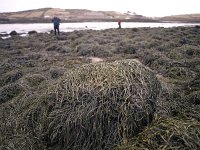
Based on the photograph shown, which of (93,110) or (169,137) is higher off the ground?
(93,110)

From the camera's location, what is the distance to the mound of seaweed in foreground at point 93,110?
13.5 ft

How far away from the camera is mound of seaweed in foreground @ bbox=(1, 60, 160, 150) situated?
13.5 ft

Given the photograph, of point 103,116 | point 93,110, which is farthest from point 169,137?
point 93,110

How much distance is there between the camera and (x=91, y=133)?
4.10 metres

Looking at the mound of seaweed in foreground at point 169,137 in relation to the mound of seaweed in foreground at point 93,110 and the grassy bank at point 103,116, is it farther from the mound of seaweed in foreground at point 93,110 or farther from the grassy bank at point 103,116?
the mound of seaweed in foreground at point 93,110

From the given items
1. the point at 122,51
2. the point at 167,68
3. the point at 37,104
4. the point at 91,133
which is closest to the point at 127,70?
the point at 91,133

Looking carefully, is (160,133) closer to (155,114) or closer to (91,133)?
(155,114)

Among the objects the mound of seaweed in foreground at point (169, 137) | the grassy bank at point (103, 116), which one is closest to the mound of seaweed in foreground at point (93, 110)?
the grassy bank at point (103, 116)

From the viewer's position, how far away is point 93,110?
13.8 feet

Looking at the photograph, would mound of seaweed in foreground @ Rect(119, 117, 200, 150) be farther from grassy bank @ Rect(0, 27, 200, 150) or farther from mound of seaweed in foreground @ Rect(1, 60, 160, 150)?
mound of seaweed in foreground @ Rect(1, 60, 160, 150)

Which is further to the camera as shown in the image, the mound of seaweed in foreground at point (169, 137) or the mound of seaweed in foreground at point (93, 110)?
the mound of seaweed in foreground at point (93, 110)

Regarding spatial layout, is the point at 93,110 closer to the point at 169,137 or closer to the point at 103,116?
the point at 103,116

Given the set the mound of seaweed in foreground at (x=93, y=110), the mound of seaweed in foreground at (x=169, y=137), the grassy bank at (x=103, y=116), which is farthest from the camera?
the mound of seaweed in foreground at (x=93, y=110)

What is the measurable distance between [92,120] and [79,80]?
73 cm
